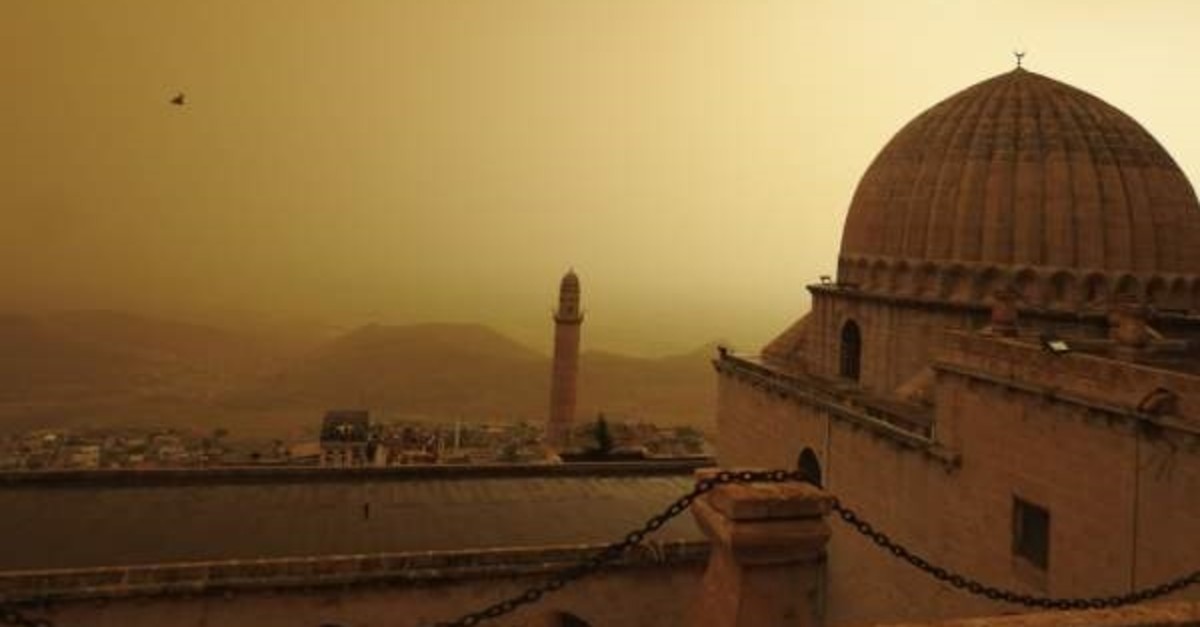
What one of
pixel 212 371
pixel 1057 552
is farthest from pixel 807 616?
pixel 212 371

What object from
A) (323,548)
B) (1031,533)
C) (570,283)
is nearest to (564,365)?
(570,283)

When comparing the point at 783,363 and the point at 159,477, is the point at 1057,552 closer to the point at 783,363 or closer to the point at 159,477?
the point at 783,363

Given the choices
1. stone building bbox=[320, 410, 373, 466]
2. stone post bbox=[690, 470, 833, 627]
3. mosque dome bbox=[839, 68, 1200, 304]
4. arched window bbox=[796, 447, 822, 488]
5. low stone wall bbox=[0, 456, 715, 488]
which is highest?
mosque dome bbox=[839, 68, 1200, 304]

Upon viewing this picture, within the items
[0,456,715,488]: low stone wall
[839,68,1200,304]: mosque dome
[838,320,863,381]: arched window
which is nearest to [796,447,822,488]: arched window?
[838,320,863,381]: arched window

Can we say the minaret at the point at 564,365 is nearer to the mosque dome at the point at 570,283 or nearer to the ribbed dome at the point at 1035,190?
the mosque dome at the point at 570,283

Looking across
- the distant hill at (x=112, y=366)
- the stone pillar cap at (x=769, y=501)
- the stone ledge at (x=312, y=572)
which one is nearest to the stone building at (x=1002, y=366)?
the stone ledge at (x=312, y=572)

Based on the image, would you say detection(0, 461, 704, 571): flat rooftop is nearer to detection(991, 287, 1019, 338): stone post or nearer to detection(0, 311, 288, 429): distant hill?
detection(991, 287, 1019, 338): stone post
